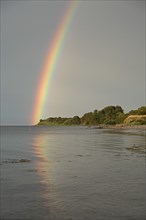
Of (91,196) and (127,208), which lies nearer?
(127,208)

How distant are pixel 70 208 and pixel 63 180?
7.57 m

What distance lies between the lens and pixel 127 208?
1443 cm

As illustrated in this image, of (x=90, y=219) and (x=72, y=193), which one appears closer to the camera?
(x=90, y=219)

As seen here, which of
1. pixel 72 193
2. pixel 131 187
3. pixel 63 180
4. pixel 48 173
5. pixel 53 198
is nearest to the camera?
pixel 53 198

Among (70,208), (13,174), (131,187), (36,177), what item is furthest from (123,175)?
(70,208)

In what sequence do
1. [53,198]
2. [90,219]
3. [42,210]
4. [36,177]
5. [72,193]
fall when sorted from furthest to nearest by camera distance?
1. [36,177]
2. [72,193]
3. [53,198]
4. [42,210]
5. [90,219]

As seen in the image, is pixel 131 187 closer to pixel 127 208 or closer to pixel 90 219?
pixel 127 208

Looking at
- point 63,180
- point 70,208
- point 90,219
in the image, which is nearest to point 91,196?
point 70,208

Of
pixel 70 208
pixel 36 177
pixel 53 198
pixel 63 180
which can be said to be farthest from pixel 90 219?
pixel 36 177

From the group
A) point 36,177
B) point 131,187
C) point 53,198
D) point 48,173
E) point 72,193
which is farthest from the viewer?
point 48,173

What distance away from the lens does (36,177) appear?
23.5m

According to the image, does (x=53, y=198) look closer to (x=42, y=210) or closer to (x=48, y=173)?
(x=42, y=210)

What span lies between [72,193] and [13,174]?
8.44 metres

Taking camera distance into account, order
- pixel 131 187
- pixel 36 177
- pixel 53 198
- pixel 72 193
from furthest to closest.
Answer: pixel 36 177, pixel 131 187, pixel 72 193, pixel 53 198
